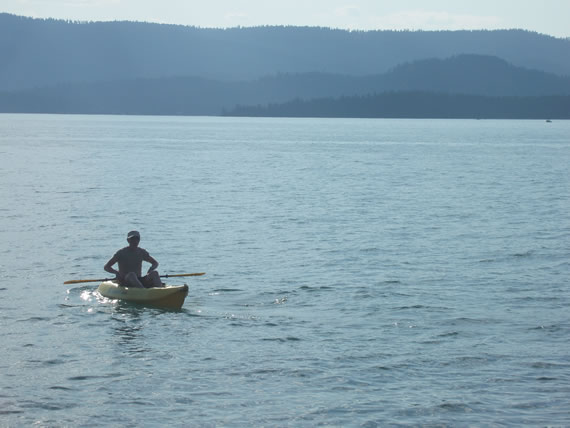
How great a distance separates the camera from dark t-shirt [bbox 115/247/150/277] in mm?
20531

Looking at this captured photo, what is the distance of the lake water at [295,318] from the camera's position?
1373cm

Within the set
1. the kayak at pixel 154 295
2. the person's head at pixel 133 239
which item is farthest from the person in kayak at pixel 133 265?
the kayak at pixel 154 295

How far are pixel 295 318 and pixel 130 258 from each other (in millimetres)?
4171

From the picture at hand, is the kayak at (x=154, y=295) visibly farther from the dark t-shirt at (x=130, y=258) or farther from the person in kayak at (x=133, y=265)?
the dark t-shirt at (x=130, y=258)

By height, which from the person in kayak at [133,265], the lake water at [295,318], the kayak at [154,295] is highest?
the person in kayak at [133,265]

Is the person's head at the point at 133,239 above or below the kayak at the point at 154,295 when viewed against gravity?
above

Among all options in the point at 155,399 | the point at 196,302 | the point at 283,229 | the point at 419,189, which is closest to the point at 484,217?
the point at 283,229

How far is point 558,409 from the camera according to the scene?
1348cm

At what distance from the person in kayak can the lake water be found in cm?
75

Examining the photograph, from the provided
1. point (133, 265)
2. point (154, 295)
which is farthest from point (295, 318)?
point (133, 265)

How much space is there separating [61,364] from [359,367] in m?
5.38

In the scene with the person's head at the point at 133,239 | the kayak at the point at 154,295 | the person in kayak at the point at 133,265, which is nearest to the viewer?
the kayak at the point at 154,295

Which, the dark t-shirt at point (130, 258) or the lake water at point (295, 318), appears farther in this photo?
the dark t-shirt at point (130, 258)

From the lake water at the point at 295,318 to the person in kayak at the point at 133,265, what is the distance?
75cm
